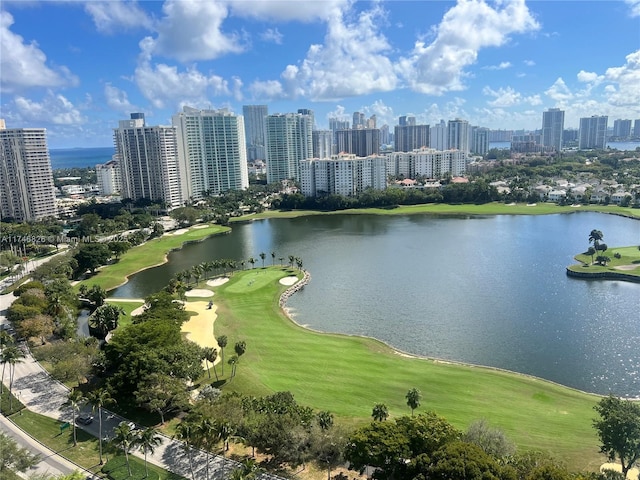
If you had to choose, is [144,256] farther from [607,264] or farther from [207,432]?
[607,264]

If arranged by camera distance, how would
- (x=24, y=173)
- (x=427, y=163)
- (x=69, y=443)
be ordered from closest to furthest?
(x=69, y=443) < (x=24, y=173) < (x=427, y=163)

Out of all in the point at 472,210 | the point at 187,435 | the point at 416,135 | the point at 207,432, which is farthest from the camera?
the point at 416,135

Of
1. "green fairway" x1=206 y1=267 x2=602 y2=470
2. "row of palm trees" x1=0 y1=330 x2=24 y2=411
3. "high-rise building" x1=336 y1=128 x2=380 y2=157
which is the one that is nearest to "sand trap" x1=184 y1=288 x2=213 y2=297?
"green fairway" x1=206 y1=267 x2=602 y2=470

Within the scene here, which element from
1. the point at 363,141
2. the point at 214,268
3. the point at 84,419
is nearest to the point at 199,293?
the point at 214,268

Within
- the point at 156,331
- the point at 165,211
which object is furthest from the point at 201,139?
the point at 156,331

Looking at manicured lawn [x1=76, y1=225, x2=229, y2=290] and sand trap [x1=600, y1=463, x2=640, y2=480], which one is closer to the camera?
sand trap [x1=600, y1=463, x2=640, y2=480]

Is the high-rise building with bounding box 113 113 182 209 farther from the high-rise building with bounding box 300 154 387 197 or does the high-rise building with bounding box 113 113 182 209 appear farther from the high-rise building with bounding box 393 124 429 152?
the high-rise building with bounding box 393 124 429 152
